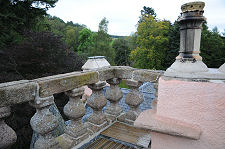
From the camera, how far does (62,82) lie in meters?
1.84

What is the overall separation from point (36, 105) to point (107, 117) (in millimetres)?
1551

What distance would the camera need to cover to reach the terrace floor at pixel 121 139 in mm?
2270

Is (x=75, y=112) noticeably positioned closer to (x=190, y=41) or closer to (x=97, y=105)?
(x=97, y=105)

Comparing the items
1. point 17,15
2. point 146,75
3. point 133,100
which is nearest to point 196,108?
point 146,75

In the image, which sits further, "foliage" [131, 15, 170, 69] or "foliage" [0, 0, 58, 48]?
"foliage" [131, 15, 170, 69]

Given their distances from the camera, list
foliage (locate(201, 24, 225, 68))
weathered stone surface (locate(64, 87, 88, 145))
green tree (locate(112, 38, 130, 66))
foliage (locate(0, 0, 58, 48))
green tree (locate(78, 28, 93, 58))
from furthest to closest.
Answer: green tree (locate(78, 28, 93, 58)) → green tree (locate(112, 38, 130, 66)) → foliage (locate(201, 24, 225, 68)) → foliage (locate(0, 0, 58, 48)) → weathered stone surface (locate(64, 87, 88, 145))

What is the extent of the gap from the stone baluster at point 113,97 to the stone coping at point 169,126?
114cm

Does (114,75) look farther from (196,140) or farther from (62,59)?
(62,59)

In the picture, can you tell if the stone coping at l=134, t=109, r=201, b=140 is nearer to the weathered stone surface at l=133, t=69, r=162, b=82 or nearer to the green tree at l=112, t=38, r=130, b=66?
the weathered stone surface at l=133, t=69, r=162, b=82

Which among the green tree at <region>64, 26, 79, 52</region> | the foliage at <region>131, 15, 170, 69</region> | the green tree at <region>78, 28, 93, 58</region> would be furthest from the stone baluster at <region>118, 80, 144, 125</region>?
the green tree at <region>64, 26, 79, 52</region>

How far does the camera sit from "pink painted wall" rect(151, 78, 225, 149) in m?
1.38

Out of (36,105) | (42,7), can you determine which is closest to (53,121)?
(36,105)

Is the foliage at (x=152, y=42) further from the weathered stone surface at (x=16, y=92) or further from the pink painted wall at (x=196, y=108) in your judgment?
the weathered stone surface at (x=16, y=92)

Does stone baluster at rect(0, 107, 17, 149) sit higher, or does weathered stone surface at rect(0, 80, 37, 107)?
weathered stone surface at rect(0, 80, 37, 107)
